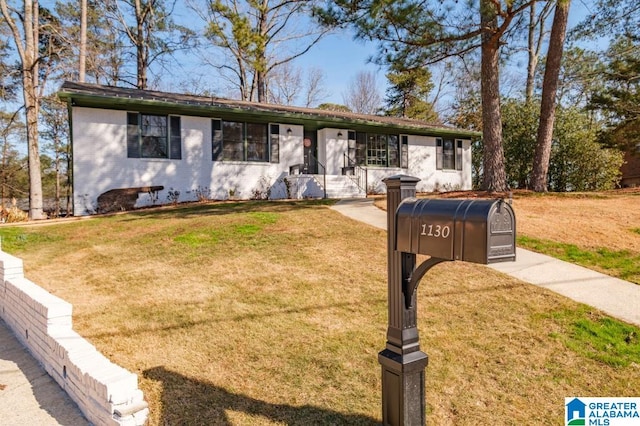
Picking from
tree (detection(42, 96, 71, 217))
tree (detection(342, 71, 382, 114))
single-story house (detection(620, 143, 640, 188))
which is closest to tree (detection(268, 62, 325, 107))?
tree (detection(342, 71, 382, 114))

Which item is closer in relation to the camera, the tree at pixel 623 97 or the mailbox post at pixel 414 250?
the mailbox post at pixel 414 250

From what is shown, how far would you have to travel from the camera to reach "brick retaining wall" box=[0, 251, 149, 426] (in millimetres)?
2252

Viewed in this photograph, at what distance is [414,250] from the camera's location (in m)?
1.97

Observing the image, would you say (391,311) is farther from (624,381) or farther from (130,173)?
(130,173)

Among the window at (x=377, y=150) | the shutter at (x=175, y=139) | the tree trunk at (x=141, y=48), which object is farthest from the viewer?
the tree trunk at (x=141, y=48)

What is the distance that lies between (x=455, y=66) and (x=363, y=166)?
15174mm

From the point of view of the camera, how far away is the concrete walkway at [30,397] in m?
2.52

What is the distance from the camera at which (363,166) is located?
15328 millimetres

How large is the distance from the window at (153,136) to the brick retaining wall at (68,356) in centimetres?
781

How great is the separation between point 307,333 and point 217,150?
1025cm

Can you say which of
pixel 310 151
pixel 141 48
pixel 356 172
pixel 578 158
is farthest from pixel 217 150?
pixel 578 158

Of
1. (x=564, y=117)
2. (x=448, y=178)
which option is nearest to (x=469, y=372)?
(x=448, y=178)

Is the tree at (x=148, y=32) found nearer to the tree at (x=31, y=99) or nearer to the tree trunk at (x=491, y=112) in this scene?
the tree at (x=31, y=99)

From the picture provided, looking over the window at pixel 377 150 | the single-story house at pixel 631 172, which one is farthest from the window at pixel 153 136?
the single-story house at pixel 631 172
